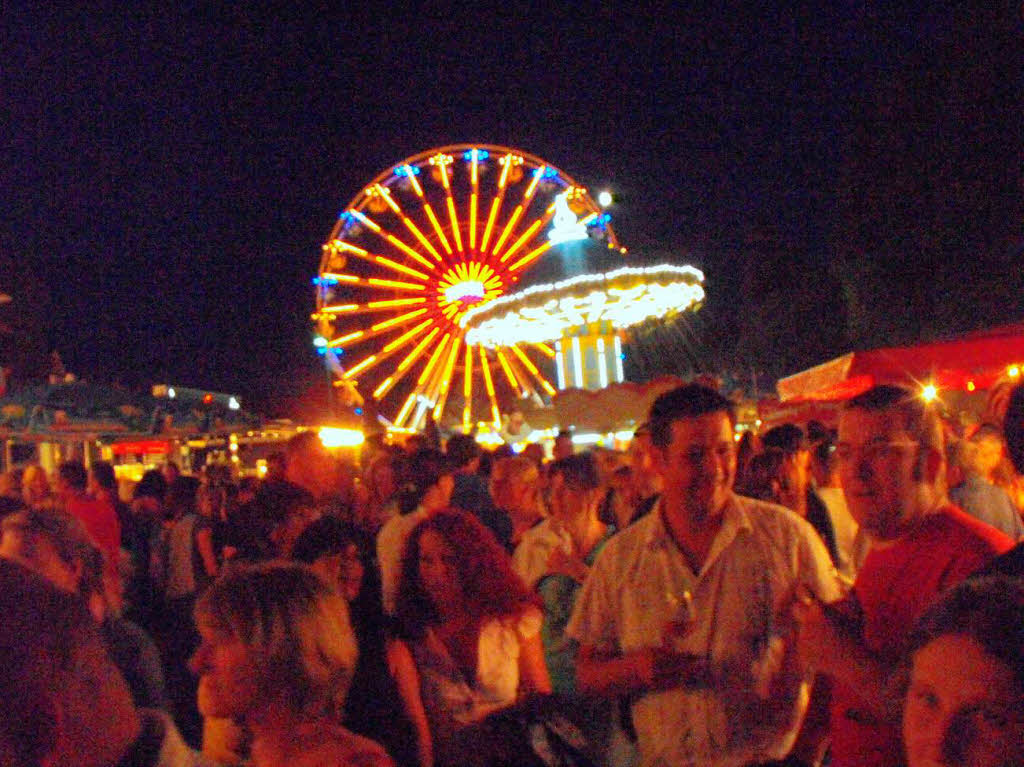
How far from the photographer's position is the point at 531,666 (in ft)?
11.8

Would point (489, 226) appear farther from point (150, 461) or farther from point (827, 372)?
point (827, 372)

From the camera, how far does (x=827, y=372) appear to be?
10.2 m

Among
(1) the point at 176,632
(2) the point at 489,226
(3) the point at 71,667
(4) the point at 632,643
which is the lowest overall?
(1) the point at 176,632

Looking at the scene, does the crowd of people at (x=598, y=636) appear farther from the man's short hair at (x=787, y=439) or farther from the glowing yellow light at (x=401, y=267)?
the glowing yellow light at (x=401, y=267)

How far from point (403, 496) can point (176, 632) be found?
8.27ft

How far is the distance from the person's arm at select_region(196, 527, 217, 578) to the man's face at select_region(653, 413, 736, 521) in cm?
390

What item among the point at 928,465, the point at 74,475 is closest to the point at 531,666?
the point at 928,465

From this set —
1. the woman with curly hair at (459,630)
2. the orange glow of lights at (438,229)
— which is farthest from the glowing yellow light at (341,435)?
the woman with curly hair at (459,630)

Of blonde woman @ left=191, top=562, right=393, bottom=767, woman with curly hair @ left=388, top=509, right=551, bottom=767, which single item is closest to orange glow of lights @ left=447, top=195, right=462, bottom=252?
woman with curly hair @ left=388, top=509, right=551, bottom=767

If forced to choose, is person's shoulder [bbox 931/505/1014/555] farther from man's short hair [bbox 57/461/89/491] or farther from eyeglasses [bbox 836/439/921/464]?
man's short hair [bbox 57/461/89/491]

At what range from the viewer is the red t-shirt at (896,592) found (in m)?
2.39

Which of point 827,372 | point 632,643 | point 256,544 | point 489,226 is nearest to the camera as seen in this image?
point 632,643

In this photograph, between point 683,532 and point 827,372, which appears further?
point 827,372

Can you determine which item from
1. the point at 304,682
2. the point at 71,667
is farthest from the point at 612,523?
the point at 71,667
